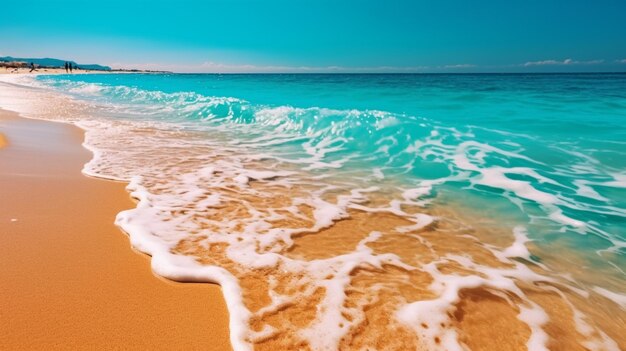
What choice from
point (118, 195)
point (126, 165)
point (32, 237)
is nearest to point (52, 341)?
point (32, 237)

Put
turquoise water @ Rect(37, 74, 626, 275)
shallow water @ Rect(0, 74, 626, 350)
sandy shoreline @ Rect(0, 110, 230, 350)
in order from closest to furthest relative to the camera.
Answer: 1. sandy shoreline @ Rect(0, 110, 230, 350)
2. shallow water @ Rect(0, 74, 626, 350)
3. turquoise water @ Rect(37, 74, 626, 275)

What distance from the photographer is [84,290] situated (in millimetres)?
2500

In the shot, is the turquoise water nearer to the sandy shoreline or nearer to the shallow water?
the shallow water

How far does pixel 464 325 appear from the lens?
2.46 metres

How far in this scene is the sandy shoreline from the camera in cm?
210

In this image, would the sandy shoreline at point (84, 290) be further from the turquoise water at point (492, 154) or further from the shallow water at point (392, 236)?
the turquoise water at point (492, 154)

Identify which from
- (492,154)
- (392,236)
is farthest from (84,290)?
(492,154)

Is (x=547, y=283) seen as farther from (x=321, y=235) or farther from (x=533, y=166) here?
(x=533, y=166)

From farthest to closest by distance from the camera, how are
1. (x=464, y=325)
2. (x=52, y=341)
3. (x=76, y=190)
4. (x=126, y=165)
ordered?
1. (x=126, y=165)
2. (x=76, y=190)
3. (x=464, y=325)
4. (x=52, y=341)

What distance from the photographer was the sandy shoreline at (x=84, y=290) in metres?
2.10

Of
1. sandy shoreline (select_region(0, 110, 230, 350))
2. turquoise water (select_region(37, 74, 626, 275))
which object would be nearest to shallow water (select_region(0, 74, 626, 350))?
turquoise water (select_region(37, 74, 626, 275))

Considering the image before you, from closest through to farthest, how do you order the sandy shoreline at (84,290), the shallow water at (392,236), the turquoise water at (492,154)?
the sandy shoreline at (84,290) → the shallow water at (392,236) → the turquoise water at (492,154)

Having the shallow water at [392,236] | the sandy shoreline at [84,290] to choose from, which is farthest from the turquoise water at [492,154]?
the sandy shoreline at [84,290]

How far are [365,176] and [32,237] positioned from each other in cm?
474
